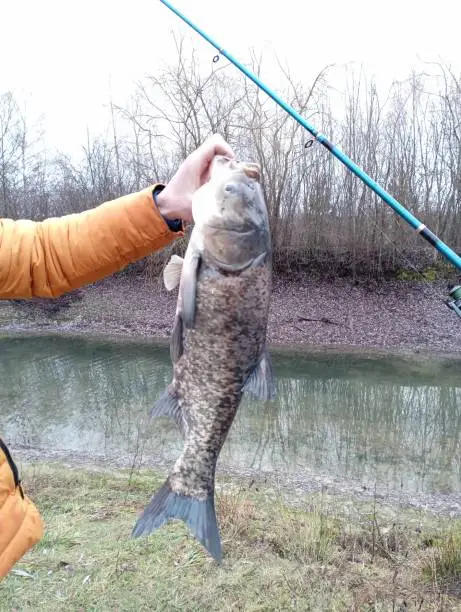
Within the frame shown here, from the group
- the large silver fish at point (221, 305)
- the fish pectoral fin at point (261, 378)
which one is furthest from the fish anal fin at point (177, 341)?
the fish pectoral fin at point (261, 378)

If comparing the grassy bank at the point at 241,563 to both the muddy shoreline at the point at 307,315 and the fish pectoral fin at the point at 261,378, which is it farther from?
the muddy shoreline at the point at 307,315

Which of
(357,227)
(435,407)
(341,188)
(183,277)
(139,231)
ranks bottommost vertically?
(435,407)

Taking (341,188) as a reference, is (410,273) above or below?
below

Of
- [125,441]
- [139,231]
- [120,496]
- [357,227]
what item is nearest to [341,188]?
[357,227]

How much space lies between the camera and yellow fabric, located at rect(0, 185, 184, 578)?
2248mm

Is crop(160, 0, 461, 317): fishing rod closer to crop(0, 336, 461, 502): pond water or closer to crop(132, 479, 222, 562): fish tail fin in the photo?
crop(132, 479, 222, 562): fish tail fin

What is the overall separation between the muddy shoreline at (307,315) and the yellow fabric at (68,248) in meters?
13.9

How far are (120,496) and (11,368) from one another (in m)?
8.17

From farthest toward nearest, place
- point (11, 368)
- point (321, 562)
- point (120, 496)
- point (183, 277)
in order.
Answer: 1. point (11, 368)
2. point (120, 496)
3. point (321, 562)
4. point (183, 277)

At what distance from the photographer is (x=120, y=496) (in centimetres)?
620

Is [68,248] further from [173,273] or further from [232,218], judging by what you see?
[232,218]

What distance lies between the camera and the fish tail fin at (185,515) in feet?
7.54

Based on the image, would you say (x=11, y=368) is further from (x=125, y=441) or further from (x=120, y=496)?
(x=120, y=496)

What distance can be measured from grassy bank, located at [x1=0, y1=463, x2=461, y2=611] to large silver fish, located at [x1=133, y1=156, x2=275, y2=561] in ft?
7.35
